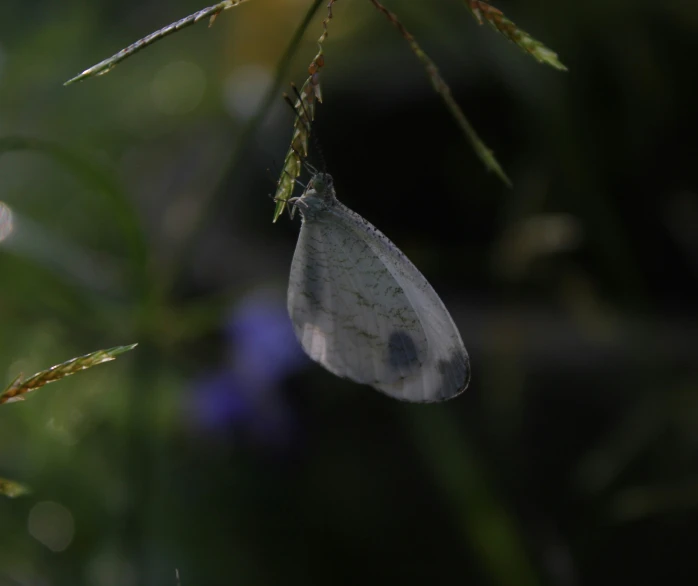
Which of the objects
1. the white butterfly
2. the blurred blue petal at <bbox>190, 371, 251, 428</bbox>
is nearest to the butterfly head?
the white butterfly

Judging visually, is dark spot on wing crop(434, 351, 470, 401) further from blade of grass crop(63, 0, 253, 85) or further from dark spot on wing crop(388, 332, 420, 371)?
blade of grass crop(63, 0, 253, 85)

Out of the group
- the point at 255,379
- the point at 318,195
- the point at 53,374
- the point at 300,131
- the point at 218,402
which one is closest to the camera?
the point at 53,374

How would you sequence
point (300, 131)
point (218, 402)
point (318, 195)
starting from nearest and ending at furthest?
point (300, 131), point (318, 195), point (218, 402)

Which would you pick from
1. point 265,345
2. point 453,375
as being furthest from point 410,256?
point 453,375

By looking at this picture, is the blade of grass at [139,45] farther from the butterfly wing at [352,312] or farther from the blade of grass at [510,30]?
the butterfly wing at [352,312]

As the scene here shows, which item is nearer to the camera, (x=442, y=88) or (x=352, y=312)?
(x=442, y=88)

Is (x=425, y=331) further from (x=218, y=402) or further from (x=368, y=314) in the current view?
(x=218, y=402)

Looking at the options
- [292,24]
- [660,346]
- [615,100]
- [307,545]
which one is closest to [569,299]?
[660,346]

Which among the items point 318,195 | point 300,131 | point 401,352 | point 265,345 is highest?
point 300,131
